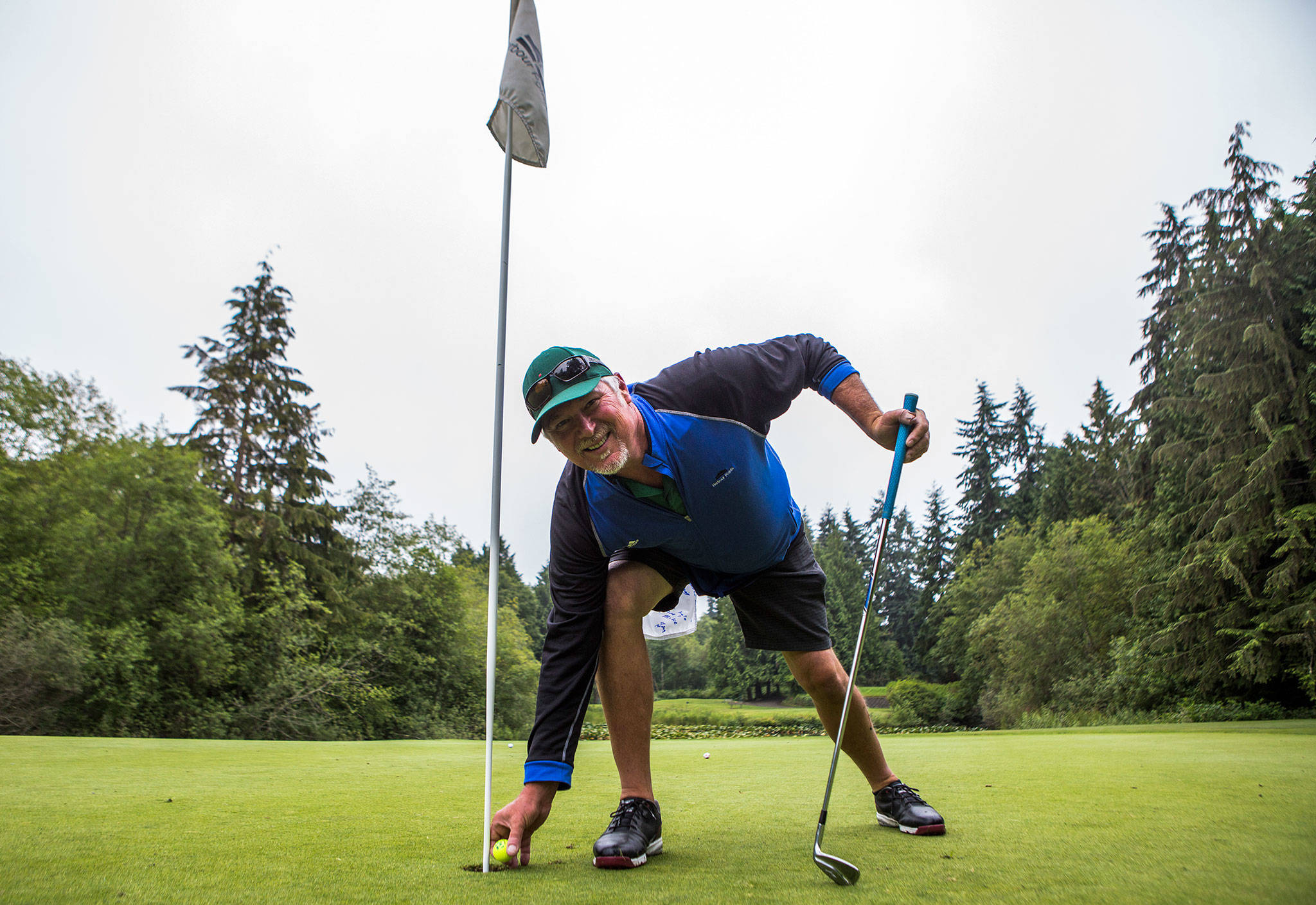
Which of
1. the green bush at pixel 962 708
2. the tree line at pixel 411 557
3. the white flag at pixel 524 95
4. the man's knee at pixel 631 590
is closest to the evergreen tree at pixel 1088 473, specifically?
the tree line at pixel 411 557

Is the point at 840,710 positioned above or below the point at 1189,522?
below

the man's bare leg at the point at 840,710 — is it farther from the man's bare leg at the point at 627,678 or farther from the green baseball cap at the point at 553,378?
the green baseball cap at the point at 553,378

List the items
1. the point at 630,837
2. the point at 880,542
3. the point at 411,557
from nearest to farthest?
the point at 630,837, the point at 880,542, the point at 411,557

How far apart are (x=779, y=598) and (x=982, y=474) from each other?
42180 mm

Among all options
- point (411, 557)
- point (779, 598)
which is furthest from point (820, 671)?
point (411, 557)

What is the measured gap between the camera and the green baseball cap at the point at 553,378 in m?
2.20

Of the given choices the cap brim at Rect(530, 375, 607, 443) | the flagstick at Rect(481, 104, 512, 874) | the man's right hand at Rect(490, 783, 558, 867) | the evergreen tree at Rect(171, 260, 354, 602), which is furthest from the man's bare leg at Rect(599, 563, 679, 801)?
the evergreen tree at Rect(171, 260, 354, 602)

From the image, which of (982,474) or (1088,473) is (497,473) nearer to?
(1088,473)

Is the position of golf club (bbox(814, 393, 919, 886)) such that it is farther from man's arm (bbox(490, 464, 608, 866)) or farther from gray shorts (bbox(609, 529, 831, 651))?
man's arm (bbox(490, 464, 608, 866))

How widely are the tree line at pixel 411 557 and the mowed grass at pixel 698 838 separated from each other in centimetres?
1311

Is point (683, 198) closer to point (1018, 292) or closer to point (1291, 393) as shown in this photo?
point (1291, 393)

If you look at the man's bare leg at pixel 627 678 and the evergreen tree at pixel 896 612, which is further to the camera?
the evergreen tree at pixel 896 612


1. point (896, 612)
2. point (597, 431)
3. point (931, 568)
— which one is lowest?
point (597, 431)

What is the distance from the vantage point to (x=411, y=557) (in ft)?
93.0
